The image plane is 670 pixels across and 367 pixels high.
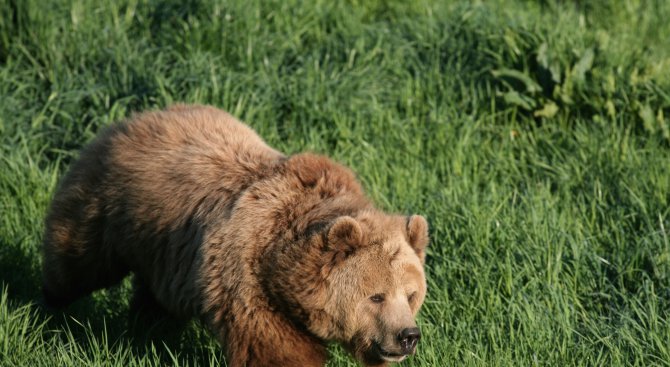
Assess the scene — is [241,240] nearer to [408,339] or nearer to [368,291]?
[368,291]

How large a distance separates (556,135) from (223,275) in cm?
382

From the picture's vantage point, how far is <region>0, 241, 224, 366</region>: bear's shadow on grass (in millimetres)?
5848

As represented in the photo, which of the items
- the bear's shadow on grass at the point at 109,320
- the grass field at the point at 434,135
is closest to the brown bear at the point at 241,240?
the bear's shadow on grass at the point at 109,320

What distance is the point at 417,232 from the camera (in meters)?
5.18

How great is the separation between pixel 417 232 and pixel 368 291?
1.55 ft

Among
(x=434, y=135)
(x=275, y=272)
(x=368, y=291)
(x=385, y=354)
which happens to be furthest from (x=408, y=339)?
(x=434, y=135)

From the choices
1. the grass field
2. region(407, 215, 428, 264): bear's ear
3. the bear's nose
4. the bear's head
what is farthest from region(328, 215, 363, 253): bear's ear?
the grass field

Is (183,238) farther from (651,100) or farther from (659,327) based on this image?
(651,100)

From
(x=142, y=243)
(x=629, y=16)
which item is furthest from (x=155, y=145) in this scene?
(x=629, y=16)

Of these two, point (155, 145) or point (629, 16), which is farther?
point (629, 16)

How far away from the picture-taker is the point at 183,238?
535 cm

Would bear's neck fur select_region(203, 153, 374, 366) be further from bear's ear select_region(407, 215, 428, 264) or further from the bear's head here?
bear's ear select_region(407, 215, 428, 264)

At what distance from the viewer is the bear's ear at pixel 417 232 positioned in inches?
203

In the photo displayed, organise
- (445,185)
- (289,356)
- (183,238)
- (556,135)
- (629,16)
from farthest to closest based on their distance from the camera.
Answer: (629,16), (556,135), (445,185), (183,238), (289,356)
